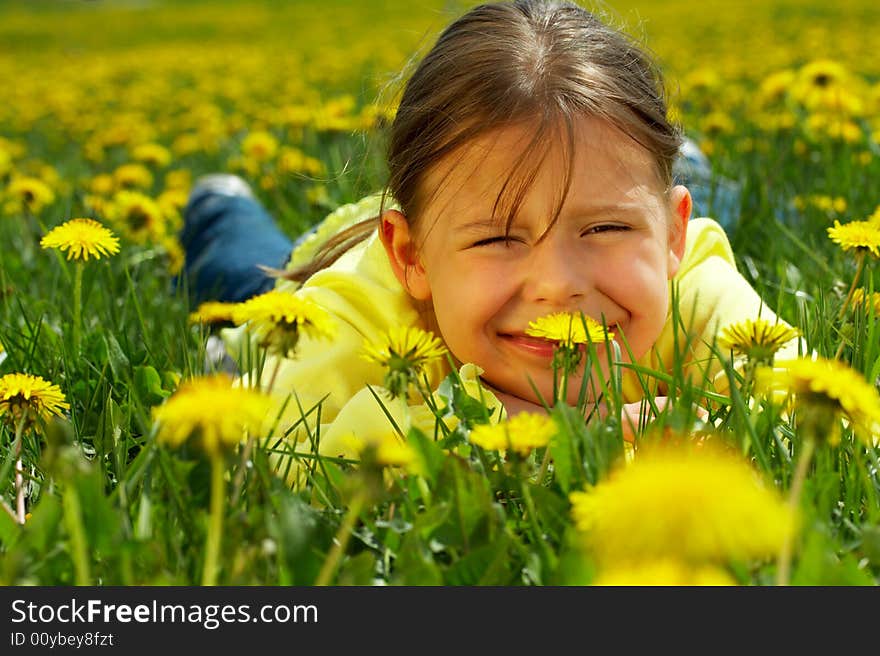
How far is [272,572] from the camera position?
0.78 metres

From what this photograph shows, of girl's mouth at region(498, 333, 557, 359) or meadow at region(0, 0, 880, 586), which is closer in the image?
meadow at region(0, 0, 880, 586)

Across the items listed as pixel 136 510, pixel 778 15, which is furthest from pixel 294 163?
pixel 778 15

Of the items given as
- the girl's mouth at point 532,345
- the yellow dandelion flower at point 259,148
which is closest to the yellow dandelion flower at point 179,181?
the yellow dandelion flower at point 259,148

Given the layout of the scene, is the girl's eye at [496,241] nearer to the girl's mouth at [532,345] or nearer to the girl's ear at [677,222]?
the girl's mouth at [532,345]

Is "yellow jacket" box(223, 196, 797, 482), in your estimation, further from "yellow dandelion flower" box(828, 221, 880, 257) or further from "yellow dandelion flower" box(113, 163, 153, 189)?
"yellow dandelion flower" box(113, 163, 153, 189)

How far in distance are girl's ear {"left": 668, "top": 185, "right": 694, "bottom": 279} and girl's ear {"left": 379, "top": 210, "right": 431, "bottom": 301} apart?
1.14 feet


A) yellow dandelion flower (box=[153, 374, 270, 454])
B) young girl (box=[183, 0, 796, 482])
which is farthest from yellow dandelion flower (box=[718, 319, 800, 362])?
yellow dandelion flower (box=[153, 374, 270, 454])

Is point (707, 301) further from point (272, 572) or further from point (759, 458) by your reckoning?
point (272, 572)

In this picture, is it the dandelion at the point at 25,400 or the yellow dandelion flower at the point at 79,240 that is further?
the yellow dandelion flower at the point at 79,240

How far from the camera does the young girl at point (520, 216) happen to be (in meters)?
1.26

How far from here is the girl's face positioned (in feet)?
4.12

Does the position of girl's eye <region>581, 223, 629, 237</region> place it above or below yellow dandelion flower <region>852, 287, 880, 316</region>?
above

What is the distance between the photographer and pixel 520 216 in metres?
1.25

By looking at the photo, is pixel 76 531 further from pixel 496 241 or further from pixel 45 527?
pixel 496 241
